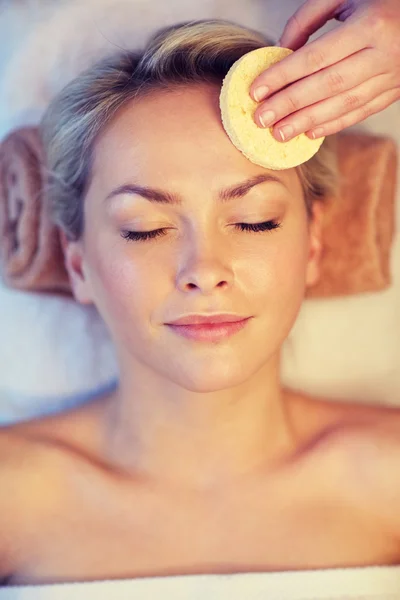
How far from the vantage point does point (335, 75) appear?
3.54 ft

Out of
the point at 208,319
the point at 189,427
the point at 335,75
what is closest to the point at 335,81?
the point at 335,75

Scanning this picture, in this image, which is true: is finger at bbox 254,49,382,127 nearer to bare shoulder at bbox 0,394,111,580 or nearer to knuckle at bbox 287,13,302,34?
knuckle at bbox 287,13,302,34

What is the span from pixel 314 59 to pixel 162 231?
1.24 ft

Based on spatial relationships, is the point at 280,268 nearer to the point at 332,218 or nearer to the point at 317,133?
the point at 317,133

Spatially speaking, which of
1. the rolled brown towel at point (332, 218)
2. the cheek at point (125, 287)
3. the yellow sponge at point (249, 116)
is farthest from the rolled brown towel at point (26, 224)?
the yellow sponge at point (249, 116)

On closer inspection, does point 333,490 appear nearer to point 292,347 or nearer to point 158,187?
point 292,347

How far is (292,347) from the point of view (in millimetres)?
1588

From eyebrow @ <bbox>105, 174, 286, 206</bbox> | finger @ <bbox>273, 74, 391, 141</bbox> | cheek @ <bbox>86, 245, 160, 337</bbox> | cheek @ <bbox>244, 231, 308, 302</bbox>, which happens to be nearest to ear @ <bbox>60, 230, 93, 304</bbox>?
cheek @ <bbox>86, 245, 160, 337</bbox>

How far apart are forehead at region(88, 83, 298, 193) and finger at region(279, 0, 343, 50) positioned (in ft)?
0.61

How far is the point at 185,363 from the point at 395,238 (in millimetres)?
686

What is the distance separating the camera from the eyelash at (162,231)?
3.76ft

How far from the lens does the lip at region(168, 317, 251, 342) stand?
1.13 metres

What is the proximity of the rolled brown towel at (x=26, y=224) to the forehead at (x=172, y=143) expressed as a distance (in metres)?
0.34

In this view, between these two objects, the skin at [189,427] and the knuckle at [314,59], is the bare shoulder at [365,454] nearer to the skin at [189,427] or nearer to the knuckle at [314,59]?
the skin at [189,427]
